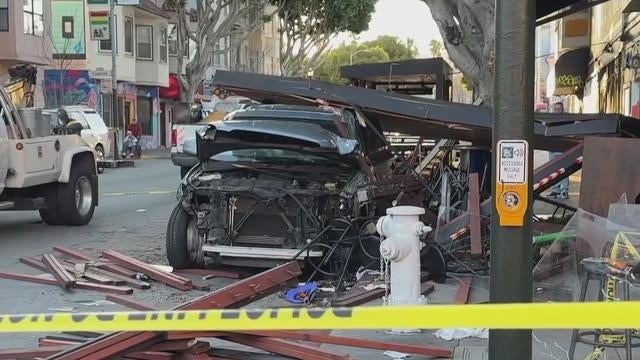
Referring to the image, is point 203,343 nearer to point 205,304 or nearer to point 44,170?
point 205,304

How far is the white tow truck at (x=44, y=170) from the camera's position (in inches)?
442

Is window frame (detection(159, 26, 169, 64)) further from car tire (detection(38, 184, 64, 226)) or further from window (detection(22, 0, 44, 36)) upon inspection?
car tire (detection(38, 184, 64, 226))

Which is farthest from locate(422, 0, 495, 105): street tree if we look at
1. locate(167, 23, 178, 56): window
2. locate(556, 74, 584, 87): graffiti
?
locate(167, 23, 178, 56): window

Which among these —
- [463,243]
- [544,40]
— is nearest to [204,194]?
[463,243]

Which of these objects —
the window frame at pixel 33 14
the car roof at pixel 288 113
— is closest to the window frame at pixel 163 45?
the window frame at pixel 33 14

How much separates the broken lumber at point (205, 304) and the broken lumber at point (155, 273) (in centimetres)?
187

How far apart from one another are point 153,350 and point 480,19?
1001cm

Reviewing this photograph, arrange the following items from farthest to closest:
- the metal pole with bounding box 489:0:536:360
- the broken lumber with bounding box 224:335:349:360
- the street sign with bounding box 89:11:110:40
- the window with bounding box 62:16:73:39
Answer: the window with bounding box 62:16:73:39, the street sign with bounding box 89:11:110:40, the broken lumber with bounding box 224:335:349:360, the metal pole with bounding box 489:0:536:360

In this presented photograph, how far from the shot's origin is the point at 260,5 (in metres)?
41.2

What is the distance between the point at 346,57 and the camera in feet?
315

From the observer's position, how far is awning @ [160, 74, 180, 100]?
4488 centimetres

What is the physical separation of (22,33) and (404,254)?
2478 centimetres

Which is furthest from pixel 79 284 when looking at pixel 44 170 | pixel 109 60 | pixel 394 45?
pixel 394 45

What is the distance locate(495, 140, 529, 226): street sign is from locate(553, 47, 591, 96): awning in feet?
70.9
